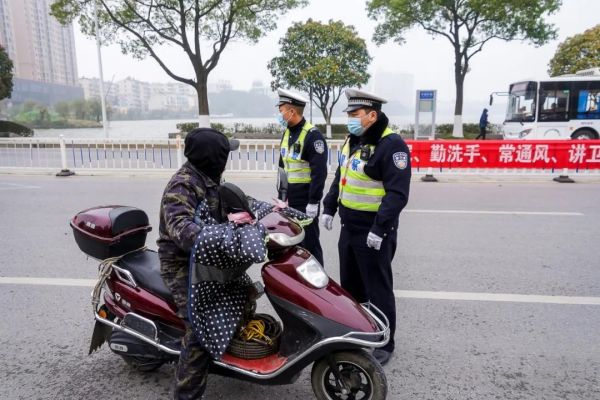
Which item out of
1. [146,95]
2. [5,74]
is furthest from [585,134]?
[146,95]

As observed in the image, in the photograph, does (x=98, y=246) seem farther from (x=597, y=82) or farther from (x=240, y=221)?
(x=597, y=82)

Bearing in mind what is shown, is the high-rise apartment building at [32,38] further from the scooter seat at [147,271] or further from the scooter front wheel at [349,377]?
the scooter front wheel at [349,377]

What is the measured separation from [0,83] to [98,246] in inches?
1170

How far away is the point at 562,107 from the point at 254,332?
1806 cm

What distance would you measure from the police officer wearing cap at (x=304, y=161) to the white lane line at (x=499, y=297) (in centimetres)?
89

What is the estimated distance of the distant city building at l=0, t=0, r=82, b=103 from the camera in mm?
40656

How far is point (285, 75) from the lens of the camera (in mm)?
25109

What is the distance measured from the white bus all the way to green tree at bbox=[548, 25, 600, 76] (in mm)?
14586

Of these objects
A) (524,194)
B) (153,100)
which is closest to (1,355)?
(524,194)

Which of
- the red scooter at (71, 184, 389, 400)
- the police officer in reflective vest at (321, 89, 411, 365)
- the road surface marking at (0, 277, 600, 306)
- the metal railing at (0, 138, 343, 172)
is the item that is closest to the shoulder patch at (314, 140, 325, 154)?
the police officer in reflective vest at (321, 89, 411, 365)

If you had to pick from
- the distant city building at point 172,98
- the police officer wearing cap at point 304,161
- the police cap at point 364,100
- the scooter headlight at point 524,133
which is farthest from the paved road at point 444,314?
the distant city building at point 172,98

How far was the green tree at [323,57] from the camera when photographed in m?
23.9

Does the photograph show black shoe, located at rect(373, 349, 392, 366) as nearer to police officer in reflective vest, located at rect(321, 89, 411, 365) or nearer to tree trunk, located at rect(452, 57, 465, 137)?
police officer in reflective vest, located at rect(321, 89, 411, 365)

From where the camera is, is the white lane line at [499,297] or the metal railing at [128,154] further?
the metal railing at [128,154]
